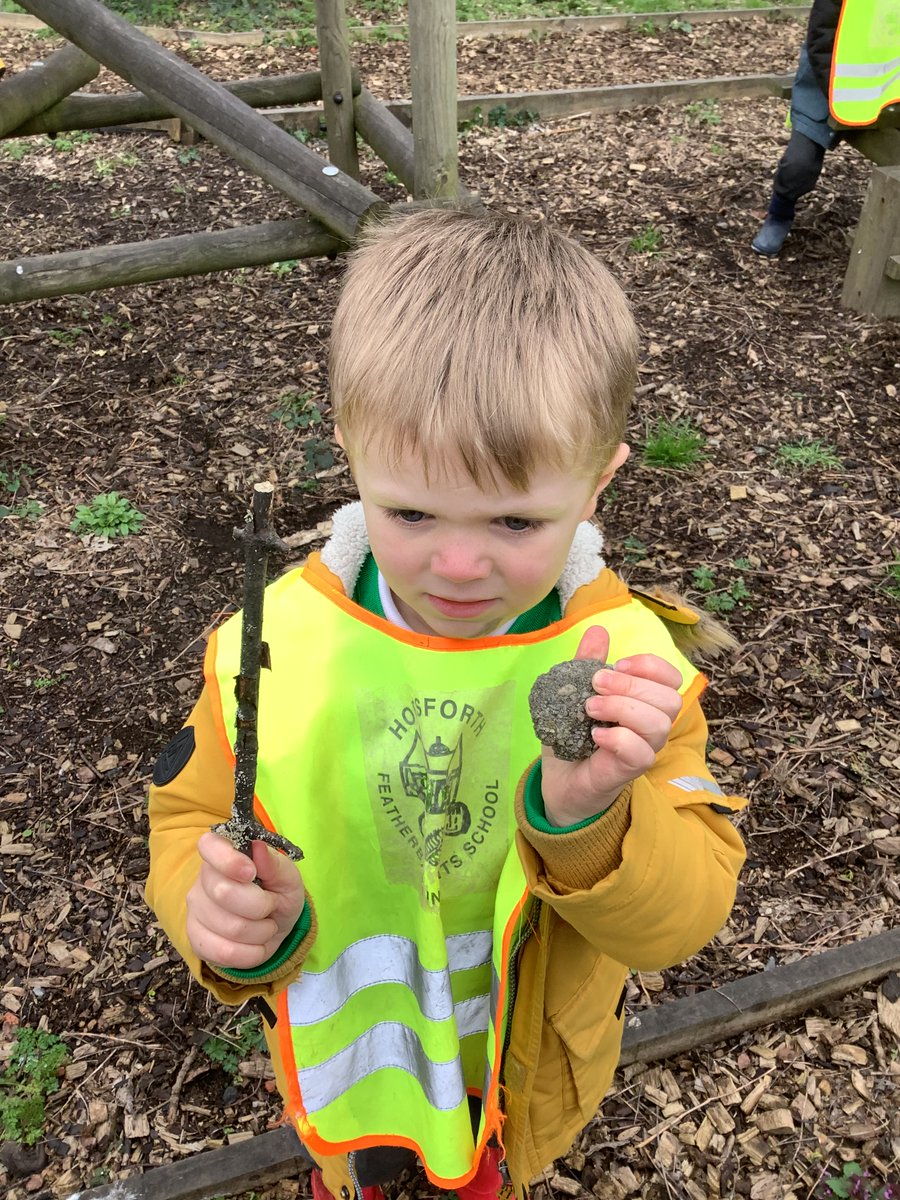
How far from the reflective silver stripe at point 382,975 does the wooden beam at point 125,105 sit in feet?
16.7

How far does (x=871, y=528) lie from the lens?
414cm

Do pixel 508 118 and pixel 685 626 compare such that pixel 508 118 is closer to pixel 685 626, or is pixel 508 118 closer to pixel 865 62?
pixel 865 62

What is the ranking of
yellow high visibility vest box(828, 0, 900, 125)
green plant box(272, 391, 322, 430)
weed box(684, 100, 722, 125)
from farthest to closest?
weed box(684, 100, 722, 125)
yellow high visibility vest box(828, 0, 900, 125)
green plant box(272, 391, 322, 430)

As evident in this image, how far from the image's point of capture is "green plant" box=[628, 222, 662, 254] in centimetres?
592

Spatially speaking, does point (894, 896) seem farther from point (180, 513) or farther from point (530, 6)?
point (530, 6)

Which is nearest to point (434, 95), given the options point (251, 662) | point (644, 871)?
point (644, 871)

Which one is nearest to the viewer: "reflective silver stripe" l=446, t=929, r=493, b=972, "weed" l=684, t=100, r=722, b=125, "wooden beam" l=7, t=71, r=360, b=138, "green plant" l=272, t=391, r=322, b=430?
"reflective silver stripe" l=446, t=929, r=493, b=972

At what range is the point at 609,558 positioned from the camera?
393 centimetres

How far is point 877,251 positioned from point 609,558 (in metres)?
2.76

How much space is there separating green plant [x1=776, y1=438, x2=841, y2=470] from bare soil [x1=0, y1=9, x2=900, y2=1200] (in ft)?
0.18

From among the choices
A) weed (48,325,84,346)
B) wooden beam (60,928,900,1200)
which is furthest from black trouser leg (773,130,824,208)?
wooden beam (60,928,900,1200)

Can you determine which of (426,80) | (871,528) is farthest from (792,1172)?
(426,80)

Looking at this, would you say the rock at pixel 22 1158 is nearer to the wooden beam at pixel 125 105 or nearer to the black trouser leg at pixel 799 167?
the wooden beam at pixel 125 105

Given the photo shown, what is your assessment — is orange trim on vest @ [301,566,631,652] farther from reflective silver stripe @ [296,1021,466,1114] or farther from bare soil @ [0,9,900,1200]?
bare soil @ [0,9,900,1200]
